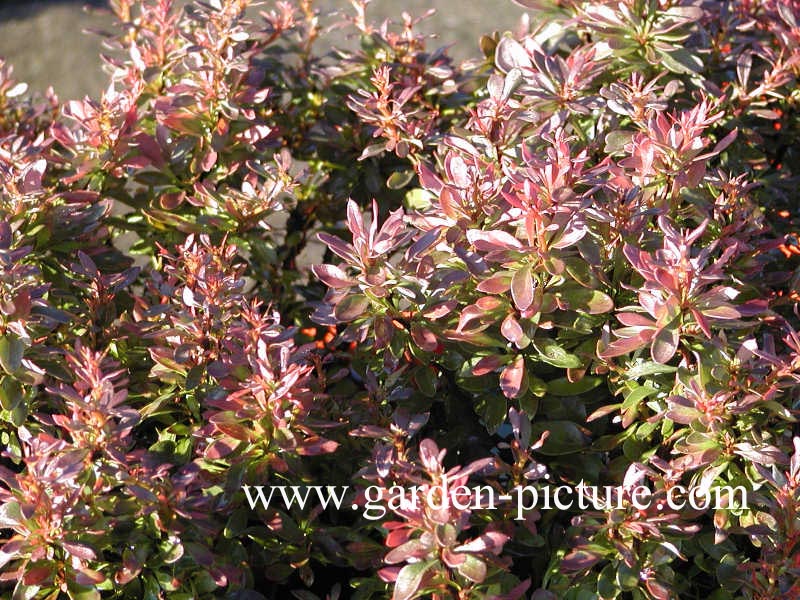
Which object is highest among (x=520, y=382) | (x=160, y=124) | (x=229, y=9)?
(x=229, y=9)

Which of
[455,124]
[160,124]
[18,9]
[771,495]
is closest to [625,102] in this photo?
[455,124]

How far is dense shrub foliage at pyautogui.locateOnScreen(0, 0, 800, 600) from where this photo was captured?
1500 mm

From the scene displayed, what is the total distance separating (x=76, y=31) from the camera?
6.51 meters

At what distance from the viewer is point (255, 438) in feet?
5.11

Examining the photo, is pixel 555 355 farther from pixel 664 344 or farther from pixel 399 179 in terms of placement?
pixel 399 179

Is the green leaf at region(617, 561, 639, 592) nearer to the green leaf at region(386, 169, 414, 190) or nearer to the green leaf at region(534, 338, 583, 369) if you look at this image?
the green leaf at region(534, 338, 583, 369)

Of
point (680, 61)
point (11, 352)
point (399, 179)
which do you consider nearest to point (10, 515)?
point (11, 352)

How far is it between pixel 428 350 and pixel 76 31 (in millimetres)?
5686

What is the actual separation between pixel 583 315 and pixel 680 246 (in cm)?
25

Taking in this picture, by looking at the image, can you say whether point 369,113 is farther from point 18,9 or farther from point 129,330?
point 18,9

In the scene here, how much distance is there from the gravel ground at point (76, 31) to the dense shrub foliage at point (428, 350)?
12.7ft

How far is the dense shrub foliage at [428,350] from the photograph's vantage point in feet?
4.92

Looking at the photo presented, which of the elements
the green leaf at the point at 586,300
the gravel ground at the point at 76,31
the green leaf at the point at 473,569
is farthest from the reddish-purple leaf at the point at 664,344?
the gravel ground at the point at 76,31

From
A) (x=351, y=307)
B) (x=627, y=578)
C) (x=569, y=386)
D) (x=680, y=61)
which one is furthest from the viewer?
(x=680, y=61)
